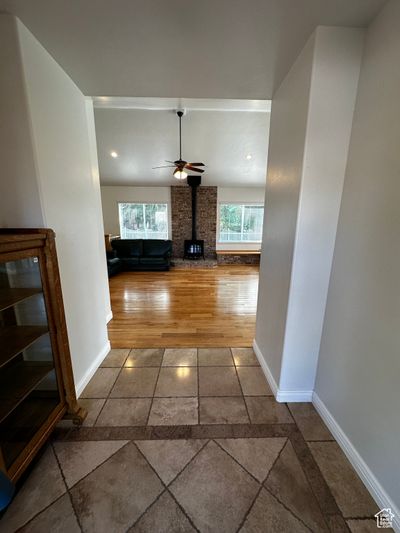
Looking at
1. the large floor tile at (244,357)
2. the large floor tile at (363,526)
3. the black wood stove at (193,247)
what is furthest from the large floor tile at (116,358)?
the black wood stove at (193,247)

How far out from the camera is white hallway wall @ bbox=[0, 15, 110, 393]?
1187 millimetres

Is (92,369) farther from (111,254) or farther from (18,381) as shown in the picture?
(111,254)

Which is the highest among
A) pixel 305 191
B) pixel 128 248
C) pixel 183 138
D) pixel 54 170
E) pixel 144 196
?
pixel 183 138

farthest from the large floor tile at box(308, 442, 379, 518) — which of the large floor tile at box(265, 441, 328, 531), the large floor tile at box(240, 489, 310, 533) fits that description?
the large floor tile at box(240, 489, 310, 533)

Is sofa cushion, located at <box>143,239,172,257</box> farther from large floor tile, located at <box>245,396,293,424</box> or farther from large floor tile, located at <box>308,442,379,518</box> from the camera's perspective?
large floor tile, located at <box>308,442,379,518</box>

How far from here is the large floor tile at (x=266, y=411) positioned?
1.51 m

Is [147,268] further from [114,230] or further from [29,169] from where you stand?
[29,169]

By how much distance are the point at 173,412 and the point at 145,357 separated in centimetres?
74

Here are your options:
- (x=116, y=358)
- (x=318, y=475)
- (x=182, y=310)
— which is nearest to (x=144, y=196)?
(x=182, y=310)

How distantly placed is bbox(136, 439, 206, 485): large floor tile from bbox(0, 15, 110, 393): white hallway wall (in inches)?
31.5

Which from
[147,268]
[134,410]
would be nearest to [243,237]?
[147,268]

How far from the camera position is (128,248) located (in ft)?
20.2

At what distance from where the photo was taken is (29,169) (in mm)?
1260

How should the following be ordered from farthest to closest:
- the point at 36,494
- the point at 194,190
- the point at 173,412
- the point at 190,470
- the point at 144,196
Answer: the point at 144,196 → the point at 194,190 → the point at 173,412 → the point at 190,470 → the point at 36,494
